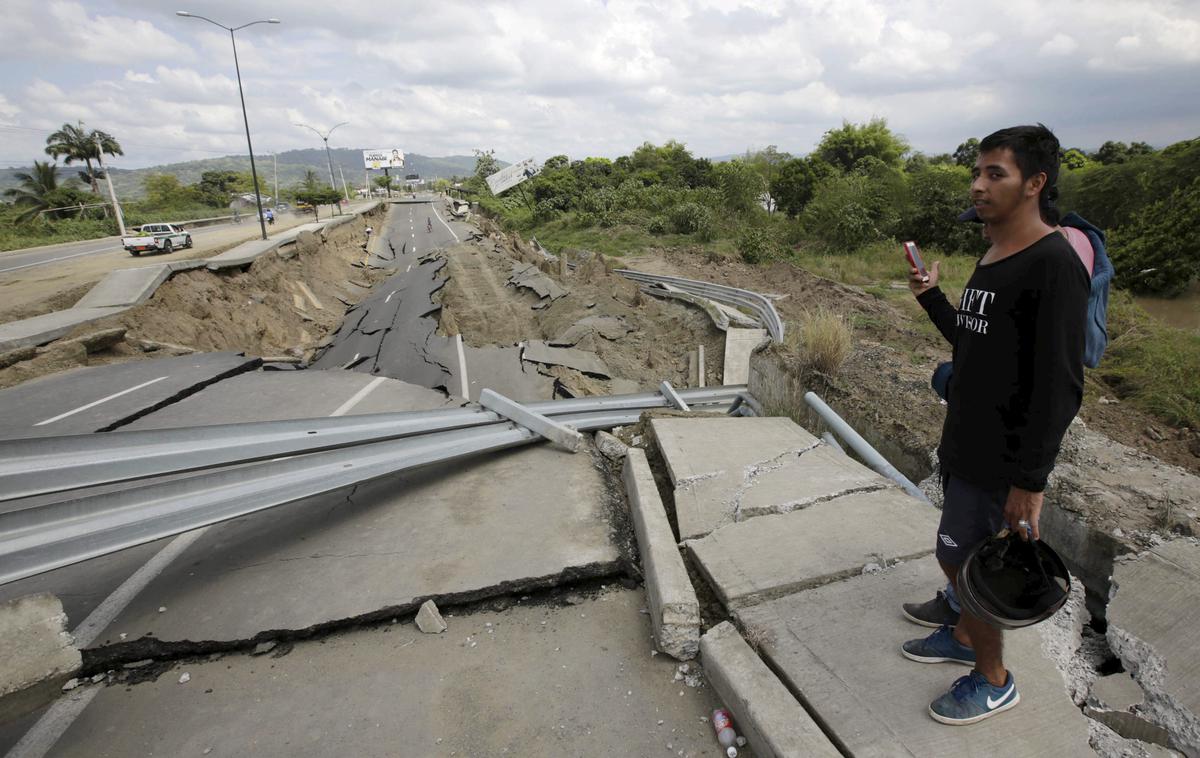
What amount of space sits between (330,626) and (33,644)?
3.48ft

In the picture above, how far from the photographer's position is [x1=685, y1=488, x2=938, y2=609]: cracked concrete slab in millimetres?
2590

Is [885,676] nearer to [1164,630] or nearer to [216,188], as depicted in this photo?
[1164,630]

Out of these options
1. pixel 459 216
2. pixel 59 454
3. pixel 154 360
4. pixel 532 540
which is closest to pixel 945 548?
pixel 532 540

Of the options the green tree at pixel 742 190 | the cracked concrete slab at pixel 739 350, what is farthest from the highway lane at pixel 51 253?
→ the cracked concrete slab at pixel 739 350

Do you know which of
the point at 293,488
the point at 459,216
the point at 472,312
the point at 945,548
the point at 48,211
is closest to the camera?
the point at 945,548

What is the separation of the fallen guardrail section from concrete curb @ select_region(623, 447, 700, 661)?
1.23 metres

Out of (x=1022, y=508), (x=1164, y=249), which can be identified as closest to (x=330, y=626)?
(x=1022, y=508)

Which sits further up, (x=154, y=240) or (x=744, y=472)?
(x=154, y=240)

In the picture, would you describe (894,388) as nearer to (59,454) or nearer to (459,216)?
(59,454)

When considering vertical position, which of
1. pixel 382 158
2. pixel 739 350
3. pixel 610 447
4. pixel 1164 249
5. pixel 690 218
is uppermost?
pixel 382 158

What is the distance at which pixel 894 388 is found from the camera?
580cm

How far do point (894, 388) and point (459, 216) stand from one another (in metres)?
52.5

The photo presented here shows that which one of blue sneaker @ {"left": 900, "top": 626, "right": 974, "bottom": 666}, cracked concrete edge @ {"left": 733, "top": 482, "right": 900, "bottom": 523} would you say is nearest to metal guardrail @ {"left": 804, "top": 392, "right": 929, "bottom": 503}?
cracked concrete edge @ {"left": 733, "top": 482, "right": 900, "bottom": 523}

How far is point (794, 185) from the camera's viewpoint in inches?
1300
